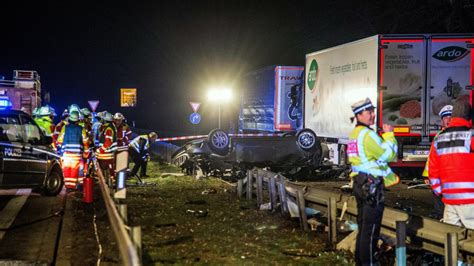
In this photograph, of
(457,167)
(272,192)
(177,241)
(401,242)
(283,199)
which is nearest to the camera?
Result: (457,167)

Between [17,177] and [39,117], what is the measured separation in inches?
182

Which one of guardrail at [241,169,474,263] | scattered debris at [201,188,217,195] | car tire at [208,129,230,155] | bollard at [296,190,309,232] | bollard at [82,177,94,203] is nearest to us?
guardrail at [241,169,474,263]

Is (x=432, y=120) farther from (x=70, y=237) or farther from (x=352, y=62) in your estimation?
(x=70, y=237)

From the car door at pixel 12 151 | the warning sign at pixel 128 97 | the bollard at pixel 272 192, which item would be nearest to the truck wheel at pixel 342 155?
the bollard at pixel 272 192

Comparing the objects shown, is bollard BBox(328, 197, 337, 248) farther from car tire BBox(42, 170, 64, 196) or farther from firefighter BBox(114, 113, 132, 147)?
firefighter BBox(114, 113, 132, 147)

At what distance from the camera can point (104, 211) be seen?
10.8m

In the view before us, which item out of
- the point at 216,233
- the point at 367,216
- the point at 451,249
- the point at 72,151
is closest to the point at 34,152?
the point at 72,151

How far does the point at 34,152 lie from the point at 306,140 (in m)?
7.94

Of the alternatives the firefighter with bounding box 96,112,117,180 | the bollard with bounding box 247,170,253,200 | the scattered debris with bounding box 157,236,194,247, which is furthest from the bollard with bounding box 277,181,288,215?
the firefighter with bounding box 96,112,117,180

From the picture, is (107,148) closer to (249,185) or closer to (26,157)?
(26,157)

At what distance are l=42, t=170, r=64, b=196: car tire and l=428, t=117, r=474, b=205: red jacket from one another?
348 inches

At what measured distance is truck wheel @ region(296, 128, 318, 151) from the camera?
1738cm

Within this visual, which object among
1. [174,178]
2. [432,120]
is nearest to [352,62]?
[432,120]

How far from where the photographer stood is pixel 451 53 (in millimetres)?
14867
